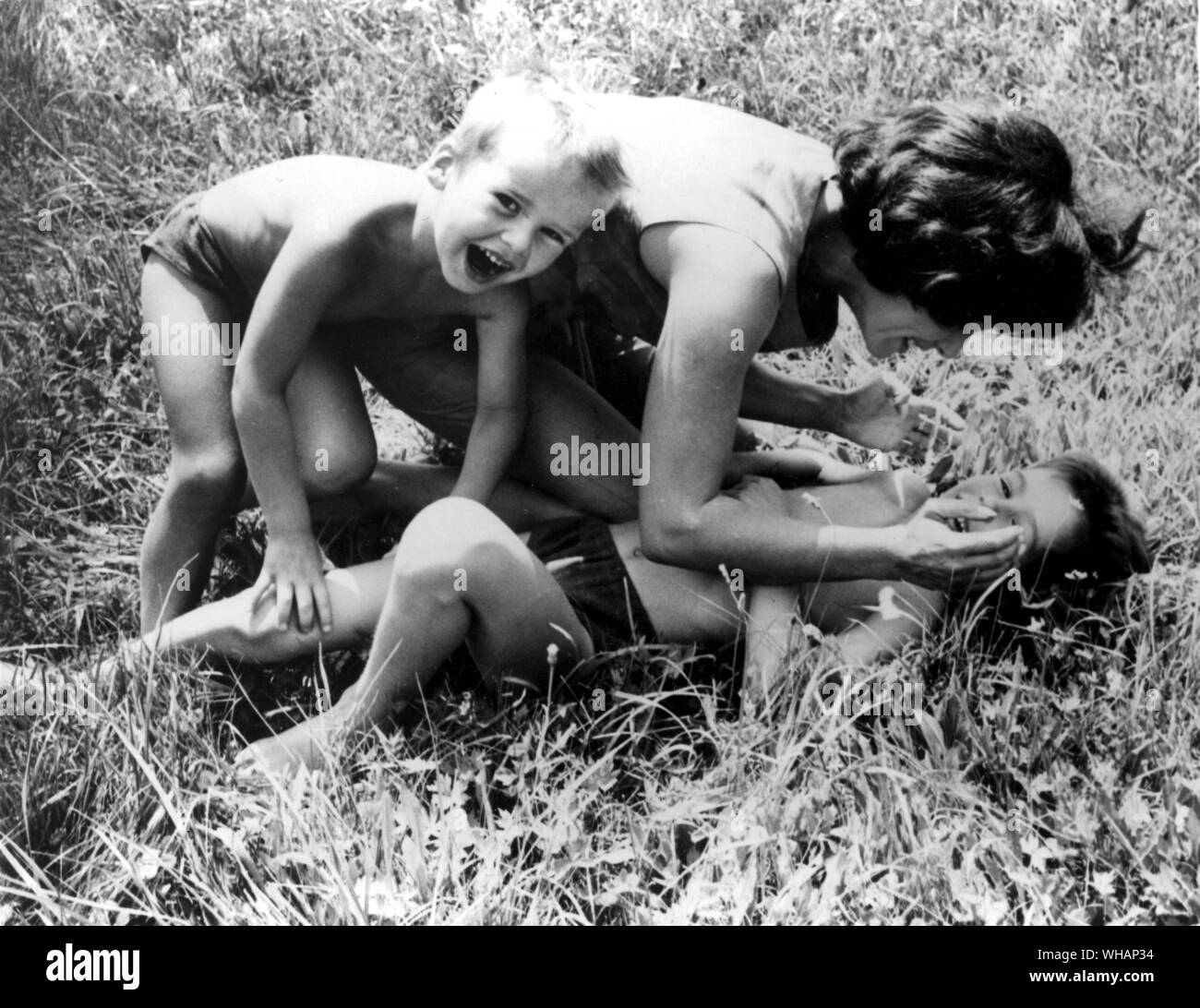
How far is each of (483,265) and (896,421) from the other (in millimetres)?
683

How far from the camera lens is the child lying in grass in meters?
1.69

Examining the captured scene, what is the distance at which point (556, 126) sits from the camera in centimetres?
168

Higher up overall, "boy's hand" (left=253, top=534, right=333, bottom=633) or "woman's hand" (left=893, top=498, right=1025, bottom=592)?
"woman's hand" (left=893, top=498, right=1025, bottom=592)

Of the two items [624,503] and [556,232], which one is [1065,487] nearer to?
[624,503]

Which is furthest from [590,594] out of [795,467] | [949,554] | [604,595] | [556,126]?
[556,126]

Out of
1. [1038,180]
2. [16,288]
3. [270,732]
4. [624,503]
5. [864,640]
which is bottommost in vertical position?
[270,732]

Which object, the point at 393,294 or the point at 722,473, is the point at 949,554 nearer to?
the point at 722,473

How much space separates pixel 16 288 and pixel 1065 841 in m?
1.62

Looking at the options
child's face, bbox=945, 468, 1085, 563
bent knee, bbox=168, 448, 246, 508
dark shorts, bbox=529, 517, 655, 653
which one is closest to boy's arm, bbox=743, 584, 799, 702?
dark shorts, bbox=529, 517, 655, 653

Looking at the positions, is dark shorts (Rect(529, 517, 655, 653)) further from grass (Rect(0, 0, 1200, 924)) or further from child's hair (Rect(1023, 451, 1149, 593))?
child's hair (Rect(1023, 451, 1149, 593))

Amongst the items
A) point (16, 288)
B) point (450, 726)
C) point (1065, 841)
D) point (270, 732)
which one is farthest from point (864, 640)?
point (16, 288)

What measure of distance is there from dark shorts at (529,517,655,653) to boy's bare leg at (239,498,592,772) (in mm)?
77

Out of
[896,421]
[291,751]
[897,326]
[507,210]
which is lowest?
[291,751]

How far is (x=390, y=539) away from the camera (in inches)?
78.8
